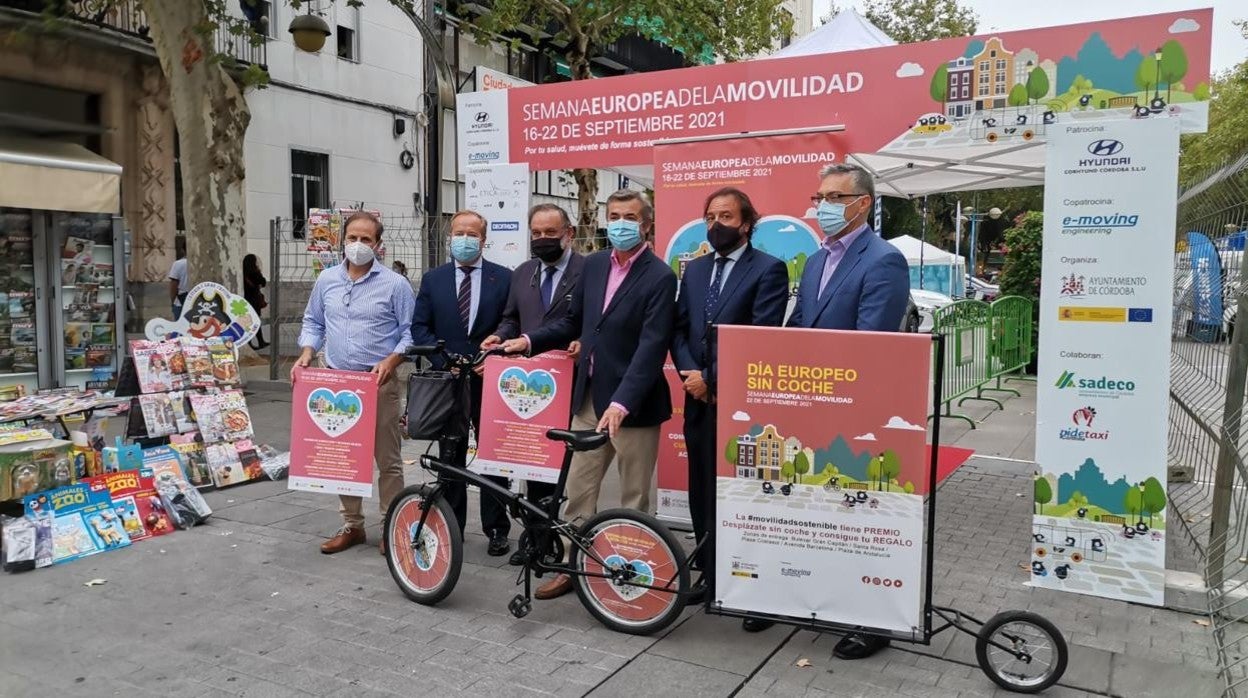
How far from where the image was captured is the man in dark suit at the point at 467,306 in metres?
5.08

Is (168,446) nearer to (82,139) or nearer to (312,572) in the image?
(312,572)

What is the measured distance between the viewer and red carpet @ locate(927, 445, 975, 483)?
7239mm

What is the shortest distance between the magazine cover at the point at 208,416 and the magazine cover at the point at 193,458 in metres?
0.08

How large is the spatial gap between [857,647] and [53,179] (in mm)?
10027

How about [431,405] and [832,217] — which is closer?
[832,217]

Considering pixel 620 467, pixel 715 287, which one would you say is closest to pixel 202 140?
pixel 620 467

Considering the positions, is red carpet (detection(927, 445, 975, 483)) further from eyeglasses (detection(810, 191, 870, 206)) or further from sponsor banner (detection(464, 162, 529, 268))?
sponsor banner (detection(464, 162, 529, 268))

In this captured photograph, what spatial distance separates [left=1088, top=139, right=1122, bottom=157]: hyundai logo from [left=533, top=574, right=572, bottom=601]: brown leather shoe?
3277mm

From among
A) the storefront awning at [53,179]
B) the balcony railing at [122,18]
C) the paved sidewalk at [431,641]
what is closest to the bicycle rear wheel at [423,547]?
the paved sidewalk at [431,641]

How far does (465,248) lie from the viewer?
16.6ft

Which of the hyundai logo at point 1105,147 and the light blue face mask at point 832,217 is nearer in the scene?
the light blue face mask at point 832,217

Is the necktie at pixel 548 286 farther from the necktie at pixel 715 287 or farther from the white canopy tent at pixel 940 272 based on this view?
the white canopy tent at pixel 940 272

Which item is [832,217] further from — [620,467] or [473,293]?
[473,293]

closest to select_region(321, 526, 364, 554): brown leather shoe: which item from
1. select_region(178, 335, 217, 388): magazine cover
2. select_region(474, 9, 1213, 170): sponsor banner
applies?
select_region(178, 335, 217, 388): magazine cover
